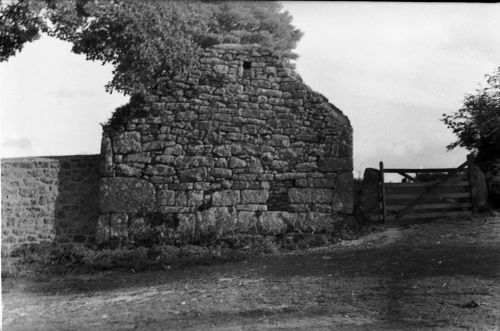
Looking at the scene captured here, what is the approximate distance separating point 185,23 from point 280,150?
9.55ft

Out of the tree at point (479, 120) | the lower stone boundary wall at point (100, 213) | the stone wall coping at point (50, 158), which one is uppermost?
the tree at point (479, 120)

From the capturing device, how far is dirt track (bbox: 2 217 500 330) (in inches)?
187

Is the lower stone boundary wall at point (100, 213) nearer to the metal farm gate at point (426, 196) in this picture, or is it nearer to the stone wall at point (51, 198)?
the stone wall at point (51, 198)

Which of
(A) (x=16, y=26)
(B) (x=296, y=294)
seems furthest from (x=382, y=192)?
(A) (x=16, y=26)

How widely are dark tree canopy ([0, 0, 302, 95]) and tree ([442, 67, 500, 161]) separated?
9.32ft

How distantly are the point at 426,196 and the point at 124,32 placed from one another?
265 inches

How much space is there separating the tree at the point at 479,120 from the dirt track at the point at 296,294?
172 cm

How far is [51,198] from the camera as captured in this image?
27.3ft

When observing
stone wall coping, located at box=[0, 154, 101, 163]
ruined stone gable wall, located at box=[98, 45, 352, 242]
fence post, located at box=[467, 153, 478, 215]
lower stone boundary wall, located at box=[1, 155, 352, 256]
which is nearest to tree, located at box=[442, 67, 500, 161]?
fence post, located at box=[467, 153, 478, 215]

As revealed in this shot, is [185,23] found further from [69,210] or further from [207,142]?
[69,210]

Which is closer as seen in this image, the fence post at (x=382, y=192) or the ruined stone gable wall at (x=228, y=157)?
the ruined stone gable wall at (x=228, y=157)

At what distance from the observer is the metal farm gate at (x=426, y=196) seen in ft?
31.6

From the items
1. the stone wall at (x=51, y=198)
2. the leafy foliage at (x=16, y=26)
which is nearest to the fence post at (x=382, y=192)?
the stone wall at (x=51, y=198)

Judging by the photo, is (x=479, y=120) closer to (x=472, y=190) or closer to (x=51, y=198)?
(x=472, y=190)
